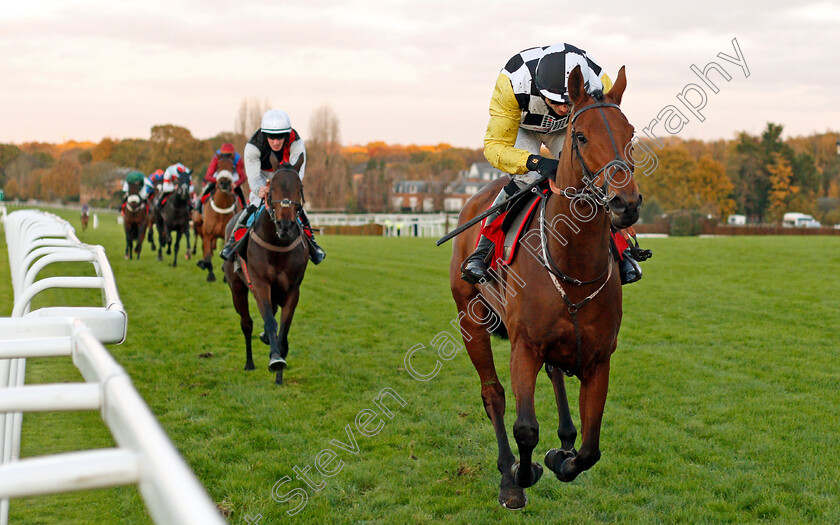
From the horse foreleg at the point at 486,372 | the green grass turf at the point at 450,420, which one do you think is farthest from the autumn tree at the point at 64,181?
the horse foreleg at the point at 486,372

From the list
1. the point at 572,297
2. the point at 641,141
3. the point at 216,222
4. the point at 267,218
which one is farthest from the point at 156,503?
the point at 216,222

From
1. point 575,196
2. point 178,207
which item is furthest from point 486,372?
point 178,207

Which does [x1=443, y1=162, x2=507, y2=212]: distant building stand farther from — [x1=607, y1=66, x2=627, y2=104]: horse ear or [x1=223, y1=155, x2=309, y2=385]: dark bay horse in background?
[x1=607, y1=66, x2=627, y2=104]: horse ear

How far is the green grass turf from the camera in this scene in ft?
13.6

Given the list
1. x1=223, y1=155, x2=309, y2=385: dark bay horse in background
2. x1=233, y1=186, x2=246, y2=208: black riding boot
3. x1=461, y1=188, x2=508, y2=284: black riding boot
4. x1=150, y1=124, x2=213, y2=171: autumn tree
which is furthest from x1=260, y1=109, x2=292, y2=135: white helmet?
x1=150, y1=124, x2=213, y2=171: autumn tree

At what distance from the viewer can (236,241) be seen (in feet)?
26.0

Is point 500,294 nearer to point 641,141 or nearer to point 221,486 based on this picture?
point 641,141

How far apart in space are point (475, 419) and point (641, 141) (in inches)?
103

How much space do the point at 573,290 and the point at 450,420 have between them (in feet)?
7.71

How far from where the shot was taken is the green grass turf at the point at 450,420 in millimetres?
4133

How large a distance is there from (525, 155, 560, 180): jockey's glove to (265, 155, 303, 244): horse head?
3.39 metres

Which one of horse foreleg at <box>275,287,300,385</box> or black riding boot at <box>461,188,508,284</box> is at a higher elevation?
black riding boot at <box>461,188,508,284</box>

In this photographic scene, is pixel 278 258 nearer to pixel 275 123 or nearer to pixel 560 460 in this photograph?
pixel 275 123

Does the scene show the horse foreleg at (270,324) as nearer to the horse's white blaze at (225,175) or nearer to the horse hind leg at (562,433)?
the horse hind leg at (562,433)
